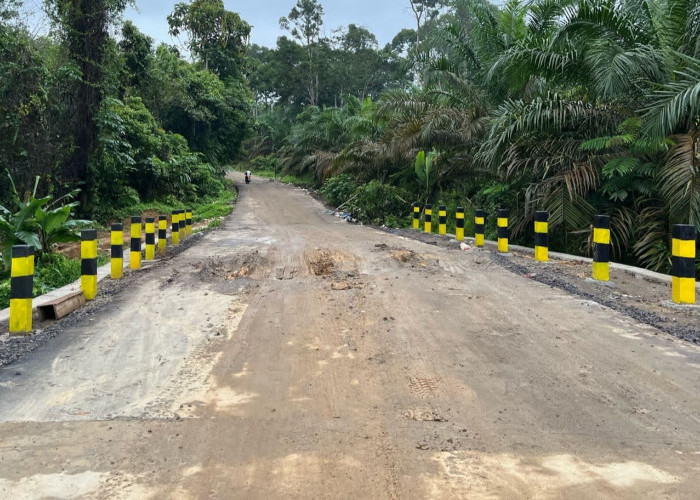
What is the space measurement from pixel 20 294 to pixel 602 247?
720cm

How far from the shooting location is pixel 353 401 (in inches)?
150

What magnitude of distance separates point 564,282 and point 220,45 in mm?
37289

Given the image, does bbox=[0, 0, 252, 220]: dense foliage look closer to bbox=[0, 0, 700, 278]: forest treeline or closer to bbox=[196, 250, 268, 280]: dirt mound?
bbox=[0, 0, 700, 278]: forest treeline

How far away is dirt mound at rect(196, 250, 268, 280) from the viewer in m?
8.49

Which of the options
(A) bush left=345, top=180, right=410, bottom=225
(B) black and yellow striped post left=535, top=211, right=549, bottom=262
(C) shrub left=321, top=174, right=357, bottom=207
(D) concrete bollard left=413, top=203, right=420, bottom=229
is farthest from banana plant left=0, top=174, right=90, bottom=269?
(C) shrub left=321, top=174, right=357, bottom=207

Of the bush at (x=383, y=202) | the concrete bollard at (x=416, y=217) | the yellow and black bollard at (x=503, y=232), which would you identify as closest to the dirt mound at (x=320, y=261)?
the yellow and black bollard at (x=503, y=232)

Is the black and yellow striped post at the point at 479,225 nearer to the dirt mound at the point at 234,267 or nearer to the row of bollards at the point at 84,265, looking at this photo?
the dirt mound at the point at 234,267

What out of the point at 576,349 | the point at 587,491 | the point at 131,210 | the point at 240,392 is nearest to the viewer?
the point at 587,491

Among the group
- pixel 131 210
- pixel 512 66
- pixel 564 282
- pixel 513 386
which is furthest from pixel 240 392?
pixel 131 210

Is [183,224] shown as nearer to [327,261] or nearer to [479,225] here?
[327,261]

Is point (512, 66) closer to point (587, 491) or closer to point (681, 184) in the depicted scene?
point (681, 184)

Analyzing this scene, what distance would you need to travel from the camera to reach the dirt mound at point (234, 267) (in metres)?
8.49

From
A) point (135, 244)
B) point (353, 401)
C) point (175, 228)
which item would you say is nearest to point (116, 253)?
point (135, 244)

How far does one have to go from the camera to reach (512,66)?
1214cm
